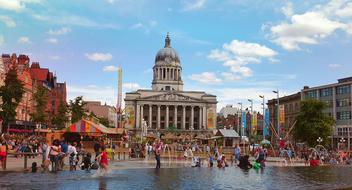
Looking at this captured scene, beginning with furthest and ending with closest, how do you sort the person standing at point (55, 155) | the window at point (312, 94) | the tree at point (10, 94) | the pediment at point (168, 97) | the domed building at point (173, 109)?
1. the pediment at point (168, 97)
2. the domed building at point (173, 109)
3. the window at point (312, 94)
4. the tree at point (10, 94)
5. the person standing at point (55, 155)

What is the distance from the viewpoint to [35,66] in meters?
116

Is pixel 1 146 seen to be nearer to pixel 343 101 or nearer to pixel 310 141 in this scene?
pixel 310 141

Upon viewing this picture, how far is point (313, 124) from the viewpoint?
81625mm

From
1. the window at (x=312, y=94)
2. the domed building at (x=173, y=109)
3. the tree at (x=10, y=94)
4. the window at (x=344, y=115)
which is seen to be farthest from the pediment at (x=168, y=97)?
the tree at (x=10, y=94)

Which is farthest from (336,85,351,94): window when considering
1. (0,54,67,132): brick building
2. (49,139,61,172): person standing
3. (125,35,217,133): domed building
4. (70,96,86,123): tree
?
(49,139,61,172): person standing

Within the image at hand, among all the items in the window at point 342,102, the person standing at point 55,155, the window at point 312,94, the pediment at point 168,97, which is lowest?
the person standing at point 55,155

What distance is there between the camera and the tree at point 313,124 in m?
81.2

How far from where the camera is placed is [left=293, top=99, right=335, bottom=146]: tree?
81.2 metres

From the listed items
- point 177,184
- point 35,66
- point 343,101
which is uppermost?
point 35,66

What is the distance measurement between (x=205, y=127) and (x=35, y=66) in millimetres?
82105

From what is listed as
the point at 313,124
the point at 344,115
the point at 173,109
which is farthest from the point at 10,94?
the point at 173,109

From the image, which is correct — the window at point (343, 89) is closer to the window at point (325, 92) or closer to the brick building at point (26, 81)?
the window at point (325, 92)

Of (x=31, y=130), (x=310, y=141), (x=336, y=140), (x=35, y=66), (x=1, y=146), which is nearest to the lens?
(x=1, y=146)

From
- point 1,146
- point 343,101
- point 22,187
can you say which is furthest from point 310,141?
point 22,187
